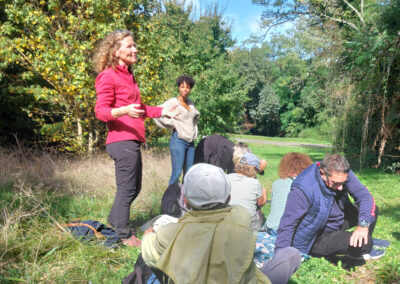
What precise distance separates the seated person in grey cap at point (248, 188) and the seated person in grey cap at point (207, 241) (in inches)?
69.9

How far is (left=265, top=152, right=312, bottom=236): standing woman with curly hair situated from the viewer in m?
3.79

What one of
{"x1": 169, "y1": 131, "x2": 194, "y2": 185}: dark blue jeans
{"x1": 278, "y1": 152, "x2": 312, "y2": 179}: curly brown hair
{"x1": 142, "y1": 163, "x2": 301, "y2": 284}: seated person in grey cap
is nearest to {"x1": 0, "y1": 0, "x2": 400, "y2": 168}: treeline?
{"x1": 169, "y1": 131, "x2": 194, "y2": 185}: dark blue jeans

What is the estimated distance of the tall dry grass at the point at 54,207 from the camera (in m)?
2.76

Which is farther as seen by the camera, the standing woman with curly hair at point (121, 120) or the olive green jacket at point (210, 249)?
the standing woman with curly hair at point (121, 120)

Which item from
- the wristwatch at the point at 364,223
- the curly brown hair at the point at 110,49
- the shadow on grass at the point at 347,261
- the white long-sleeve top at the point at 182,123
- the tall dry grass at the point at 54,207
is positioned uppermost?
the curly brown hair at the point at 110,49

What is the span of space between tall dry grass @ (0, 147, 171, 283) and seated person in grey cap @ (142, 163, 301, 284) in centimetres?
128

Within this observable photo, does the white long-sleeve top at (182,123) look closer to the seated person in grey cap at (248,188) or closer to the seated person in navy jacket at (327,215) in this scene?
the seated person in grey cap at (248,188)

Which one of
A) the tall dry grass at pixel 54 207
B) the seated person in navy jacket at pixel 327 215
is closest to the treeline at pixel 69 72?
the tall dry grass at pixel 54 207

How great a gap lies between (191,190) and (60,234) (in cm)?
184

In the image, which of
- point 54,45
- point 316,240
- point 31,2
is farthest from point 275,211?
point 31,2

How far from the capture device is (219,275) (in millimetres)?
1722

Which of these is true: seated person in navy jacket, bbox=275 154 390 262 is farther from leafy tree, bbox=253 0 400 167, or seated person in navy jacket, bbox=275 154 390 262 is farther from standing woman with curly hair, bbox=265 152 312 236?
leafy tree, bbox=253 0 400 167

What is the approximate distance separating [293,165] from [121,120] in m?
1.93

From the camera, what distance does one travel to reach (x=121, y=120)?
3320mm
